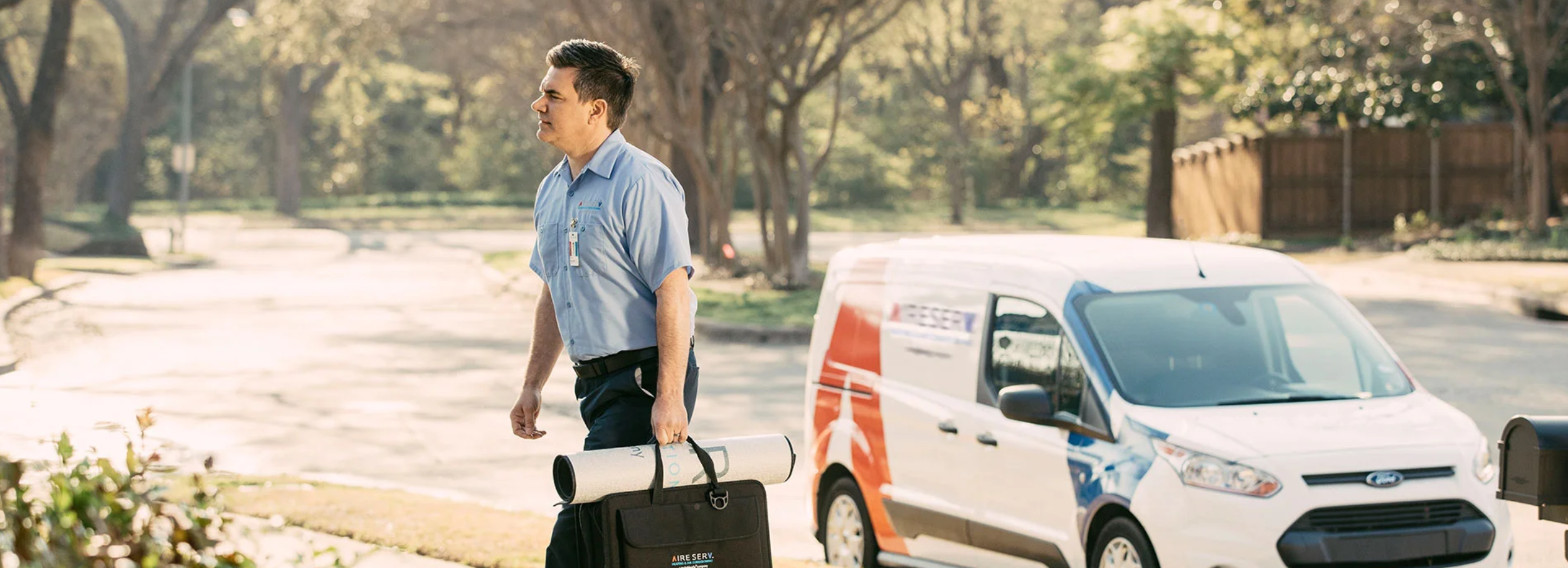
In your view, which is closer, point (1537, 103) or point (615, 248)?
point (615, 248)

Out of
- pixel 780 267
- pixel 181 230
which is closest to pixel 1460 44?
pixel 780 267

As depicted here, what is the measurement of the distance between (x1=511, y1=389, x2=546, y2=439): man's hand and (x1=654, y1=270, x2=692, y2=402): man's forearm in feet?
1.82

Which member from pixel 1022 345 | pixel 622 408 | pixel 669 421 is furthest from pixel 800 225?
pixel 669 421

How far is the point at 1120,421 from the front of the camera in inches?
292

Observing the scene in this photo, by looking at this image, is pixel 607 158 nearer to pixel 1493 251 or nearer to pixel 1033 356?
pixel 1033 356

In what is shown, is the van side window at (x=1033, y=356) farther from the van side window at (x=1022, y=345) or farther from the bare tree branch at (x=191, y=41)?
the bare tree branch at (x=191, y=41)

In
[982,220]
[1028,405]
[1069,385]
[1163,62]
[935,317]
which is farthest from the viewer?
[982,220]

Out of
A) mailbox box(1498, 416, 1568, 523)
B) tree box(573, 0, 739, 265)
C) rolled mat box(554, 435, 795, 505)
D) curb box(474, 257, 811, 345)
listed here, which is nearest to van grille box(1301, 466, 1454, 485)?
mailbox box(1498, 416, 1568, 523)

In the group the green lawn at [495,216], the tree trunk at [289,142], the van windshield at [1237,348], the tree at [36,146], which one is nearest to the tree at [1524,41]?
the green lawn at [495,216]

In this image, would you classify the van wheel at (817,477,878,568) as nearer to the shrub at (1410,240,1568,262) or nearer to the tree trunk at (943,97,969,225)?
the shrub at (1410,240,1568,262)

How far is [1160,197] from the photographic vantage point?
138ft

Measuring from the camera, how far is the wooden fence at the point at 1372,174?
3962cm

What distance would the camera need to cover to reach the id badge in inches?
200

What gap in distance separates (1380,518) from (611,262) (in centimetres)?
331
